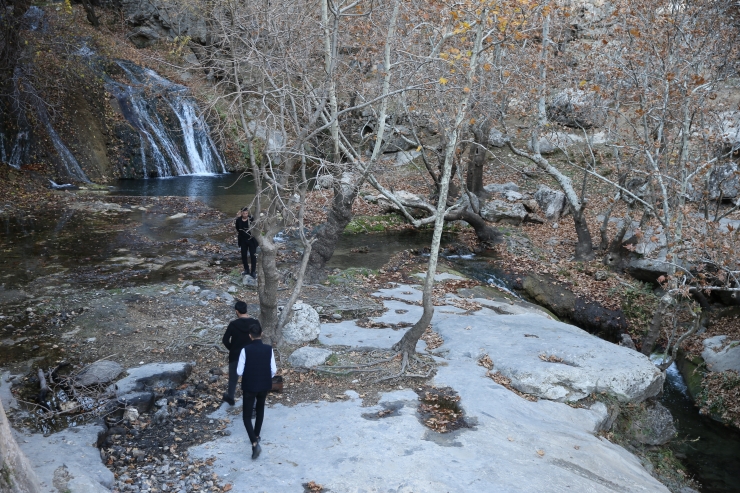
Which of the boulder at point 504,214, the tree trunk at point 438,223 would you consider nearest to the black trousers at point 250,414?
the tree trunk at point 438,223

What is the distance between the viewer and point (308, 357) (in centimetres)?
862

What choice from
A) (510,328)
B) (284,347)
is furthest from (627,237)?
(284,347)

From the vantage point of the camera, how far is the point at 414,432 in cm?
669

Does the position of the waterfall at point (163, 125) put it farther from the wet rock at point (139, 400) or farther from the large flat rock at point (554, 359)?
the wet rock at point (139, 400)

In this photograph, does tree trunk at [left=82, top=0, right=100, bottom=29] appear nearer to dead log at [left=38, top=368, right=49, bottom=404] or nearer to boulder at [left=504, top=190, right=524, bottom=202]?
boulder at [left=504, top=190, right=524, bottom=202]

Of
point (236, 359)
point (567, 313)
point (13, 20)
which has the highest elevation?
point (13, 20)

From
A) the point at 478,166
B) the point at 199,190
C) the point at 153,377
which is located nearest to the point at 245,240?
the point at 153,377

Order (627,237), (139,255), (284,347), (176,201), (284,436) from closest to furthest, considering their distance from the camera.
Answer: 1. (284,436)
2. (284,347)
3. (139,255)
4. (627,237)
5. (176,201)

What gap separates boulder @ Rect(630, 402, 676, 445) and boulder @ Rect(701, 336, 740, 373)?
3181mm

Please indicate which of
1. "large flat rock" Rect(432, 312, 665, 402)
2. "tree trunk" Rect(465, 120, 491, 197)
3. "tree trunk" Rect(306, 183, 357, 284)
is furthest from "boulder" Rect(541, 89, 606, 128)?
"large flat rock" Rect(432, 312, 665, 402)

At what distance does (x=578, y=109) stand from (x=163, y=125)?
58.6 feet

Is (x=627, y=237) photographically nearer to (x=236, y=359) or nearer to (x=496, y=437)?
(x=496, y=437)

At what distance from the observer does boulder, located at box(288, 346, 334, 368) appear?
8.56 metres

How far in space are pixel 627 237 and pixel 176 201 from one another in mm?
15118
